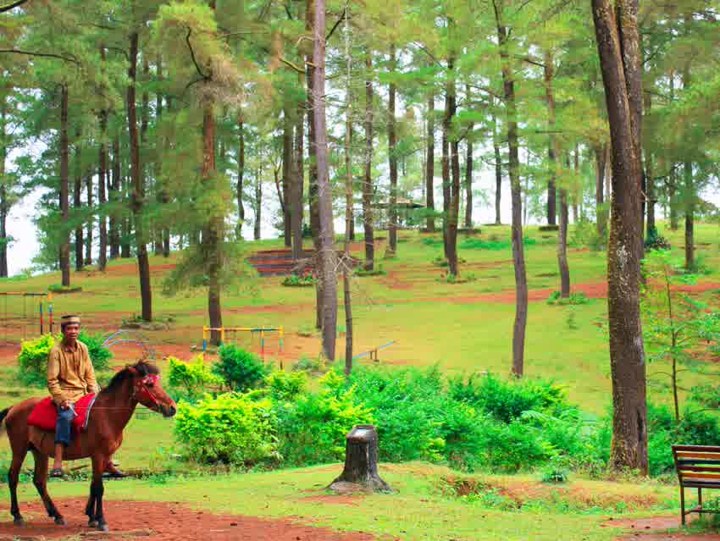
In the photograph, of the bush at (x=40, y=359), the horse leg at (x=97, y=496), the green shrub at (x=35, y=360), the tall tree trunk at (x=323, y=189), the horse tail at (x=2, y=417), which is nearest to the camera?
the horse leg at (x=97, y=496)

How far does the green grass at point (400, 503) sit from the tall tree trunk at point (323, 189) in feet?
35.9

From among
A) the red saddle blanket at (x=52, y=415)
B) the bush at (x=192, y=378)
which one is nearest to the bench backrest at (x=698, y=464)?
the red saddle blanket at (x=52, y=415)

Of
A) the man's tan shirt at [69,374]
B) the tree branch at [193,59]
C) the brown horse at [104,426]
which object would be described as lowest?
the brown horse at [104,426]

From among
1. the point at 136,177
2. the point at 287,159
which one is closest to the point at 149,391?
the point at 136,177

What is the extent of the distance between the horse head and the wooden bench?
5138 mm

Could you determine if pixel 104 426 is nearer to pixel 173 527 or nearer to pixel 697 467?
pixel 173 527

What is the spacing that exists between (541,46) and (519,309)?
788cm

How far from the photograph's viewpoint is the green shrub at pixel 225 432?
13.0 meters

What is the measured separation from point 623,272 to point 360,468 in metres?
5.85

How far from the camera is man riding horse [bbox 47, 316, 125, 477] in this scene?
859 cm

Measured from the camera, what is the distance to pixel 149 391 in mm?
8438

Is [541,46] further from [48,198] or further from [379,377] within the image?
[48,198]

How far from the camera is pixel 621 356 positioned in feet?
45.2

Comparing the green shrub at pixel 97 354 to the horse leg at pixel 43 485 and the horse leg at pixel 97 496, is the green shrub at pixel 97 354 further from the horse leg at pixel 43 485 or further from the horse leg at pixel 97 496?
the horse leg at pixel 97 496
